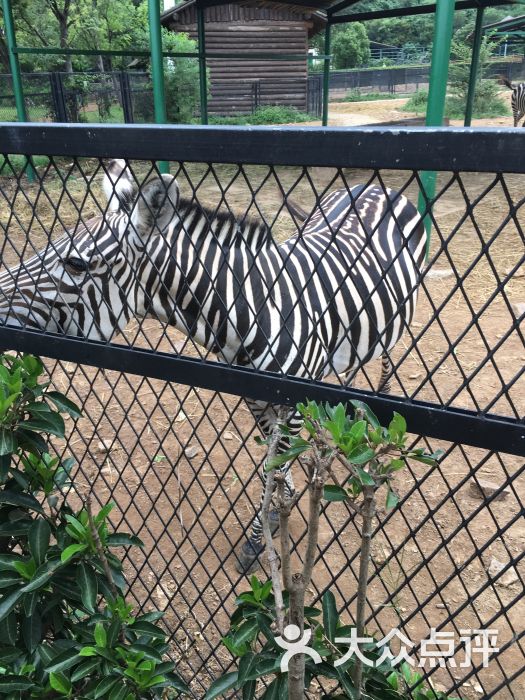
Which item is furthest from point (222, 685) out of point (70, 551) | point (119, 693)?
point (70, 551)

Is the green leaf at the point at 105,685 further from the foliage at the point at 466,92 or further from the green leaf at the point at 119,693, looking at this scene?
the foliage at the point at 466,92

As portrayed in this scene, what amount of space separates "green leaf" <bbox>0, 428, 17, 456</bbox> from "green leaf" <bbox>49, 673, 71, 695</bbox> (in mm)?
544

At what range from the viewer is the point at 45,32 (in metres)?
18.4

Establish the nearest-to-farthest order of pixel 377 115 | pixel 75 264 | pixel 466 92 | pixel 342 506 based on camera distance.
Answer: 1. pixel 75 264
2. pixel 342 506
3. pixel 466 92
4. pixel 377 115

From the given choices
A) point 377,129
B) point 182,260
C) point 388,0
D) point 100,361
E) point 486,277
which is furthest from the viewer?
point 388,0

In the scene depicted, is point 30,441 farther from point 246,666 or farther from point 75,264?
point 246,666

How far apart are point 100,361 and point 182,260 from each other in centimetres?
93

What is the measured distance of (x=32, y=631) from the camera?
153 centimetres

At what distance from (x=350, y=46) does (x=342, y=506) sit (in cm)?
3788

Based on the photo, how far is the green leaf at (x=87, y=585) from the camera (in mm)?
1447

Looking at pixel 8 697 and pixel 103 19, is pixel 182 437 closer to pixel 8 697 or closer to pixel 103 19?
pixel 8 697

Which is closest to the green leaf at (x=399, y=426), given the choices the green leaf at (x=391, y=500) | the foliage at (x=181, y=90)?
the green leaf at (x=391, y=500)

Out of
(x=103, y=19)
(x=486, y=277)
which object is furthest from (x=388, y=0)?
(x=486, y=277)

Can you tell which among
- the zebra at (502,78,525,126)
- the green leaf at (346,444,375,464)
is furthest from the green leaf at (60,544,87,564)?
the zebra at (502,78,525,126)
